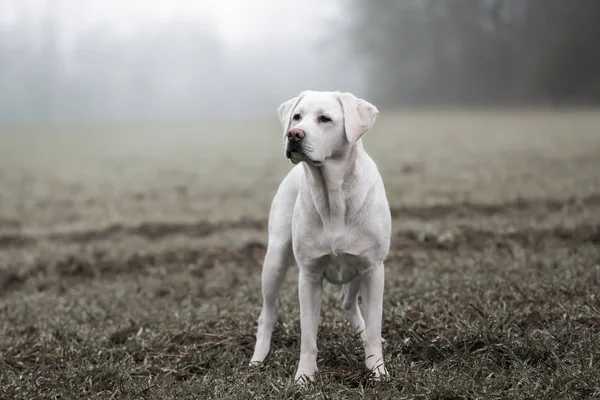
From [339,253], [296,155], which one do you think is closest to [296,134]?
[296,155]

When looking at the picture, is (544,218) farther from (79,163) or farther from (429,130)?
(79,163)

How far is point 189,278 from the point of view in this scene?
320 inches

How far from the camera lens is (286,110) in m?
4.07

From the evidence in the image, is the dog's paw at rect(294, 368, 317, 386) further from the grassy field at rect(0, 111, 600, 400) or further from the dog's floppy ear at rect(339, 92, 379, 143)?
the dog's floppy ear at rect(339, 92, 379, 143)

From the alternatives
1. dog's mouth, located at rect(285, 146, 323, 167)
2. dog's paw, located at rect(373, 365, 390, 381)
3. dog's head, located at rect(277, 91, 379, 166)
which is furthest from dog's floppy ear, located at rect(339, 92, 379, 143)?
dog's paw, located at rect(373, 365, 390, 381)

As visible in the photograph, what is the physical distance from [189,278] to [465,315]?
403cm

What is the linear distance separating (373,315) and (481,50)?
15.4 metres

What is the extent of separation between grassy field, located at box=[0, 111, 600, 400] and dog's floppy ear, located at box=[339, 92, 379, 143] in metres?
1.38

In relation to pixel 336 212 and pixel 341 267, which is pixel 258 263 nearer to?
pixel 341 267

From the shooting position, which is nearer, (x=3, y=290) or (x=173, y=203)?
(x=3, y=290)

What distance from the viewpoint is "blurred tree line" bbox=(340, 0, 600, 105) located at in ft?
53.5

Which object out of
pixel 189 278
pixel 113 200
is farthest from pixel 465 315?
pixel 113 200

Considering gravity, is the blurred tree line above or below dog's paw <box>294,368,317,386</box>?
above

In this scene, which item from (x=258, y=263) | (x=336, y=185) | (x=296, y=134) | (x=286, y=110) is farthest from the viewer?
(x=258, y=263)
